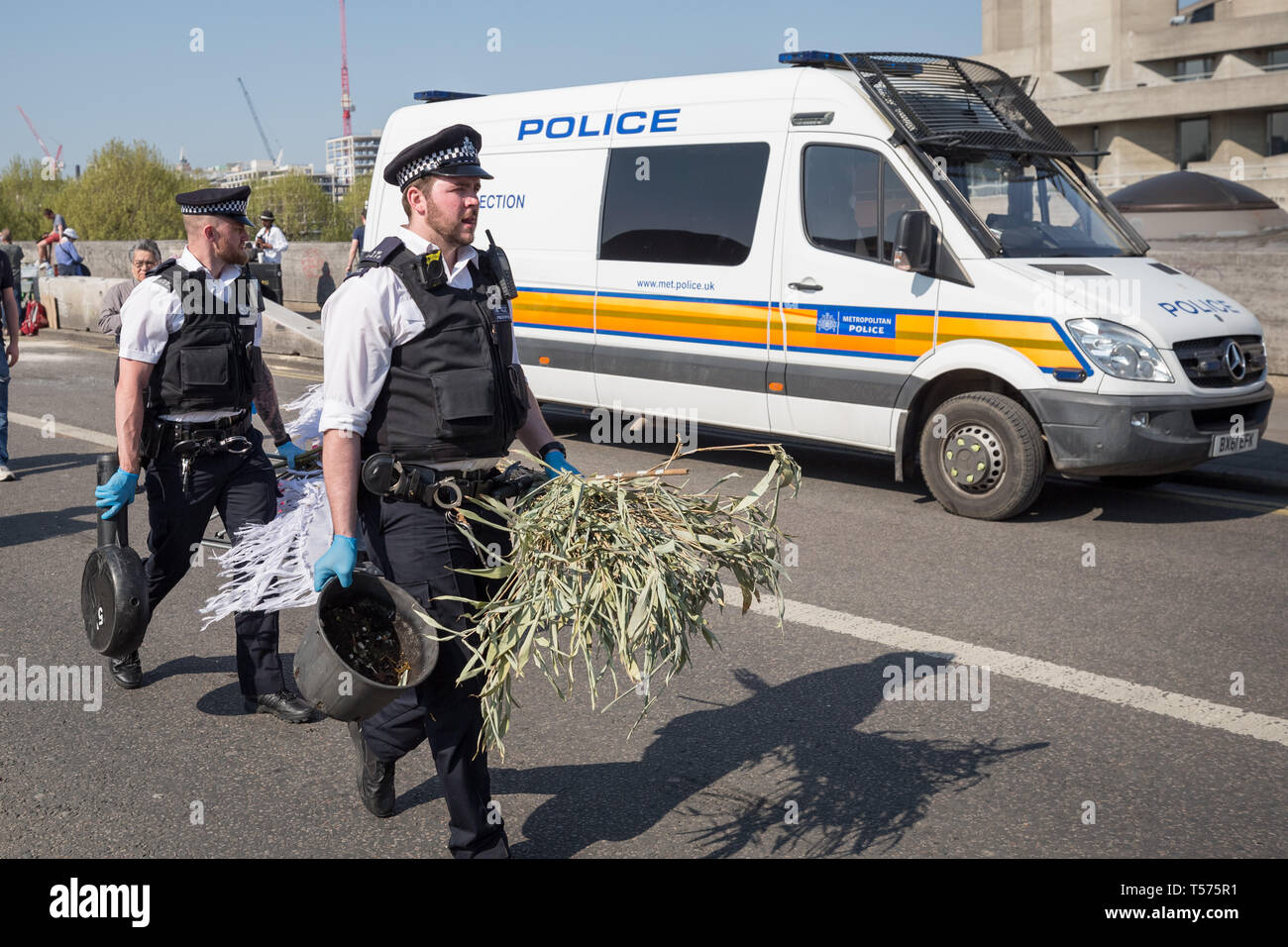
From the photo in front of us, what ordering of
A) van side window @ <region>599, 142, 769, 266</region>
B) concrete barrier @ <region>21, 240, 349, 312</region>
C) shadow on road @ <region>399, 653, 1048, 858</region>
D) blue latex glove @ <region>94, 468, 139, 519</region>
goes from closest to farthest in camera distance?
shadow on road @ <region>399, 653, 1048, 858</region> < blue latex glove @ <region>94, 468, 139, 519</region> < van side window @ <region>599, 142, 769, 266</region> < concrete barrier @ <region>21, 240, 349, 312</region>

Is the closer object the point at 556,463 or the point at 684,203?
the point at 556,463

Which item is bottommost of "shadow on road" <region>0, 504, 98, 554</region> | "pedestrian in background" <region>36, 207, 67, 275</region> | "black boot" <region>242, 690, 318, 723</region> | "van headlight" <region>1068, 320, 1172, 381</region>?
"black boot" <region>242, 690, 318, 723</region>

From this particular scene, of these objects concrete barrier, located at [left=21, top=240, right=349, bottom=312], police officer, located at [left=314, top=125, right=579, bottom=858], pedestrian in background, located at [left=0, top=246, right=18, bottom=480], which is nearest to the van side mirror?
police officer, located at [left=314, top=125, right=579, bottom=858]

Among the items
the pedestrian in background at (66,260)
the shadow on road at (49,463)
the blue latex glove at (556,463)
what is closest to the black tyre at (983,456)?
the blue latex glove at (556,463)

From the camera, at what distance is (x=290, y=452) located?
5004 mm

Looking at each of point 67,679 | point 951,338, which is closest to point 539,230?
point 951,338

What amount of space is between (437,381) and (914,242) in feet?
16.2

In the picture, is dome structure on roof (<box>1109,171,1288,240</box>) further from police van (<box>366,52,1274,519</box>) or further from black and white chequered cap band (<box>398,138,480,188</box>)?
black and white chequered cap band (<box>398,138,480,188</box>)

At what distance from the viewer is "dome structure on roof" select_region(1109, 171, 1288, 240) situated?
18781 mm

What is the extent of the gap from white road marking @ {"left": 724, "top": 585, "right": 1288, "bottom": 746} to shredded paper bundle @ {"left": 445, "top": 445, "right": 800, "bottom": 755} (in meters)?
2.20

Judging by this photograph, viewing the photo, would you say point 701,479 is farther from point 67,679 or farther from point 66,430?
point 66,430

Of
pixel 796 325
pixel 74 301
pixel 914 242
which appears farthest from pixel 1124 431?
pixel 74 301

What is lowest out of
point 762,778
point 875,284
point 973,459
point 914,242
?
point 762,778

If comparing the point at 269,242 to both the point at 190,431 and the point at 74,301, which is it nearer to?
the point at 74,301
